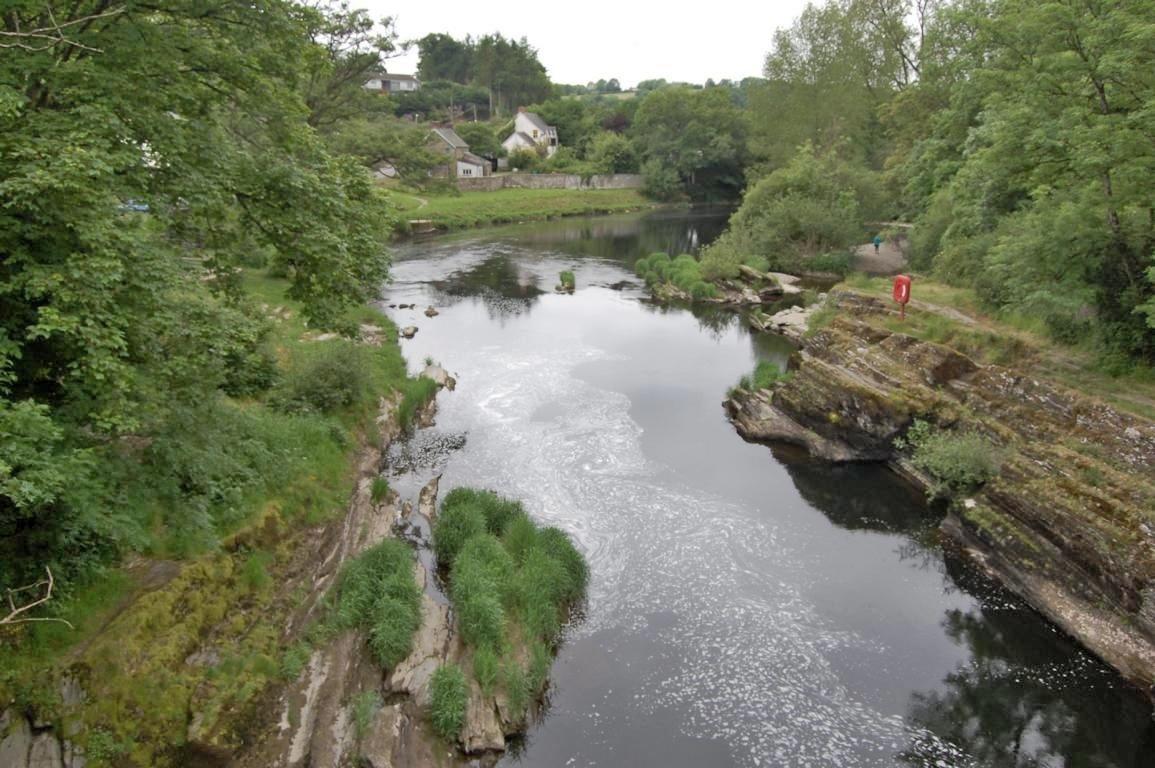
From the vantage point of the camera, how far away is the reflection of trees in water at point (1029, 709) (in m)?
11.2

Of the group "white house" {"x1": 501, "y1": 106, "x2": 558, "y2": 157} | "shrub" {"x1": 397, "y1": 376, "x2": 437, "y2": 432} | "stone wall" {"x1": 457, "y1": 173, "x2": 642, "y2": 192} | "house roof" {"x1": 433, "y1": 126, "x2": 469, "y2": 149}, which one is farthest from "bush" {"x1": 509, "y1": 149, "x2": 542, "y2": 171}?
"shrub" {"x1": 397, "y1": 376, "x2": 437, "y2": 432}

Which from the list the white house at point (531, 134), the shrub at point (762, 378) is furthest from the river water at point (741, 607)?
the white house at point (531, 134)

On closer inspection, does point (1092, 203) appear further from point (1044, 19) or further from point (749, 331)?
point (749, 331)

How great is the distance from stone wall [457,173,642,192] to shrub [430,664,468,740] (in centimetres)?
6876

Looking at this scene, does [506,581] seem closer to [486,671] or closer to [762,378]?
[486,671]

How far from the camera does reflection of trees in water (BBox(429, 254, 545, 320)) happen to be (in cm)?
3669

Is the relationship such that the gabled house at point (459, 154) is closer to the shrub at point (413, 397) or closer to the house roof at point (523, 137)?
the house roof at point (523, 137)

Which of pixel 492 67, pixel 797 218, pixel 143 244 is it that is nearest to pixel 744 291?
pixel 797 218

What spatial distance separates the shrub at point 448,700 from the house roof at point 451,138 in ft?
264

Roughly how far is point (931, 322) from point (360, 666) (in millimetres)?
19374

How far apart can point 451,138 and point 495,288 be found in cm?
5236

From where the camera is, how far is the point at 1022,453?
16.5 metres

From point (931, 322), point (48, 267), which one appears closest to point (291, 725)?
point (48, 267)

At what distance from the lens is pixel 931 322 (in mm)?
22609
